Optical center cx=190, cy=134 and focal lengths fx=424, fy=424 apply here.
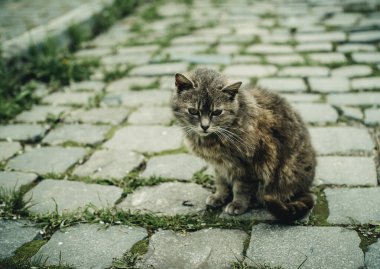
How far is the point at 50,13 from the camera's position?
23.8 feet

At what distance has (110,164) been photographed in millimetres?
3424

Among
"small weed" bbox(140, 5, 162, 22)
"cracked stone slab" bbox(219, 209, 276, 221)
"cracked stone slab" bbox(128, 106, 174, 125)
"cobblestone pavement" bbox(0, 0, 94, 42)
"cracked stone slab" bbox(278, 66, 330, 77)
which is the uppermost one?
"cobblestone pavement" bbox(0, 0, 94, 42)

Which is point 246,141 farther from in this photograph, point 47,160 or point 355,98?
point 355,98

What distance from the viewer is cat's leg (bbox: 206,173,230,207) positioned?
9.62 feet

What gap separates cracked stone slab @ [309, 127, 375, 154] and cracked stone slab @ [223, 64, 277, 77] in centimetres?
128

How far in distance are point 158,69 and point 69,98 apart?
115 centimetres

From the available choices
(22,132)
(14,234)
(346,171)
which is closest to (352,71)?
(346,171)

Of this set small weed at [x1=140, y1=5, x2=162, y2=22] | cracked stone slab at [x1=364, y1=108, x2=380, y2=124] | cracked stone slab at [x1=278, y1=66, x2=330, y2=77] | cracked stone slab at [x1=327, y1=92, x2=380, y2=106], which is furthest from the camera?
small weed at [x1=140, y1=5, x2=162, y2=22]

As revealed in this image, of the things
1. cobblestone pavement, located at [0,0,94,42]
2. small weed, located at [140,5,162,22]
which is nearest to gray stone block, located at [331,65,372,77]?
small weed, located at [140,5,162,22]

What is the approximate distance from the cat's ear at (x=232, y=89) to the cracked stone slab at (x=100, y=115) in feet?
5.30

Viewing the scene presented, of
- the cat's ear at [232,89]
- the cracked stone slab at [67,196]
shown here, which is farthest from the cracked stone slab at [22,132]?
the cat's ear at [232,89]

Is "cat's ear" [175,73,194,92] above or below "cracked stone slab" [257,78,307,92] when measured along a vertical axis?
above

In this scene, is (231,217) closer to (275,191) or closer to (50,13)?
(275,191)

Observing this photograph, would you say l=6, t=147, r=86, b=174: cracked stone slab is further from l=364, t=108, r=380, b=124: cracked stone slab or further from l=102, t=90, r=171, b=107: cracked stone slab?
l=364, t=108, r=380, b=124: cracked stone slab
